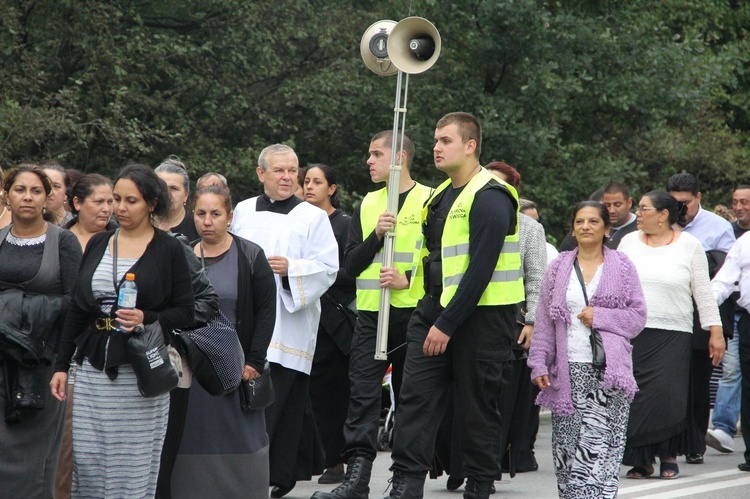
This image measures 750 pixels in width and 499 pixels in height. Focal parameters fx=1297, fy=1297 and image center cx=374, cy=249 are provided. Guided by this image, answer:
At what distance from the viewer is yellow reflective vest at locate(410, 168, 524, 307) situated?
7340 millimetres

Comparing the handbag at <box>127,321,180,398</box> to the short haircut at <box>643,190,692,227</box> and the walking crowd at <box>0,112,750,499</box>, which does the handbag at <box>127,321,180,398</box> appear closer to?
the walking crowd at <box>0,112,750,499</box>

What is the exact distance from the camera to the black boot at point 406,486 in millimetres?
7387

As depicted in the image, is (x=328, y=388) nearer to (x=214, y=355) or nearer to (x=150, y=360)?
(x=214, y=355)

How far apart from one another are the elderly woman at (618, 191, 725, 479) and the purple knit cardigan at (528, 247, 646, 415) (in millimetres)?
1831

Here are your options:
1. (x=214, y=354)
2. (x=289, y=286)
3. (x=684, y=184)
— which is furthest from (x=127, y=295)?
(x=684, y=184)

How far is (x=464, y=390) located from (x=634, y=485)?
106 inches

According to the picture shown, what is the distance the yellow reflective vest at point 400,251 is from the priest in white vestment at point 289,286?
251mm

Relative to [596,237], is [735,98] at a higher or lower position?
higher

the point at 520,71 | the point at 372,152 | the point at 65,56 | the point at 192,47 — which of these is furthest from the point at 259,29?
the point at 372,152

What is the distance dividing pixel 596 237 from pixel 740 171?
62.5ft

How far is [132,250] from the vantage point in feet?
20.6

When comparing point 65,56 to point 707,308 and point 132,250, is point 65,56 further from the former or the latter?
point 132,250

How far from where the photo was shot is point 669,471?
992 cm

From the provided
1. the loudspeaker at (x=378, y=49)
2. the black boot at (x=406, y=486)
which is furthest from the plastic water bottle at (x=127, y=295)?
the loudspeaker at (x=378, y=49)
